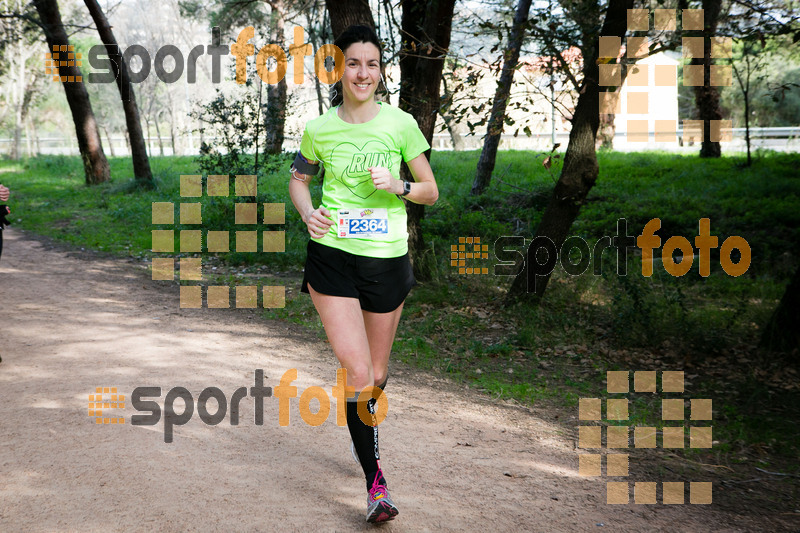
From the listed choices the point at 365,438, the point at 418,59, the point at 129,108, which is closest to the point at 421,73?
the point at 418,59

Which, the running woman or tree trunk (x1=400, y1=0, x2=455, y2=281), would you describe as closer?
the running woman

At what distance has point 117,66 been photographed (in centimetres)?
1870

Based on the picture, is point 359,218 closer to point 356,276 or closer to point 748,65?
point 356,276

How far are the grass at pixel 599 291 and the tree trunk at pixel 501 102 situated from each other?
512 mm

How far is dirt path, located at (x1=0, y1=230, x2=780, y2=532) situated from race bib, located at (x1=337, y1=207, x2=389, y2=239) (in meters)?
1.54

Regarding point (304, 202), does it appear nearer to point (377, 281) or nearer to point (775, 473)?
point (377, 281)

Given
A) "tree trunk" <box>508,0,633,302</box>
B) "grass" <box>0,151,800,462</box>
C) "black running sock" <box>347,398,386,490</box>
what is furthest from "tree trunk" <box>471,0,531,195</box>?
"black running sock" <box>347,398,386,490</box>

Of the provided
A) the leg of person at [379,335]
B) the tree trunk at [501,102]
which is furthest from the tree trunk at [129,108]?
the leg of person at [379,335]

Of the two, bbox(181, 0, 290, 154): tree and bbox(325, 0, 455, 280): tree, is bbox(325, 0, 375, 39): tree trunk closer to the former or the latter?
bbox(325, 0, 455, 280): tree

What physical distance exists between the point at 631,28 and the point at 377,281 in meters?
6.37

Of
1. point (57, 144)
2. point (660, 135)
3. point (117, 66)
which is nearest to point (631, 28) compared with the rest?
point (117, 66)

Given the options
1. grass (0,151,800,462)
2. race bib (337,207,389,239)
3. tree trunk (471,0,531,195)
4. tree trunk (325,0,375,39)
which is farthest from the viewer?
tree trunk (325,0,375,39)

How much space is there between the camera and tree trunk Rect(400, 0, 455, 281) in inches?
356

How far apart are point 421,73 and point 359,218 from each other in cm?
639
